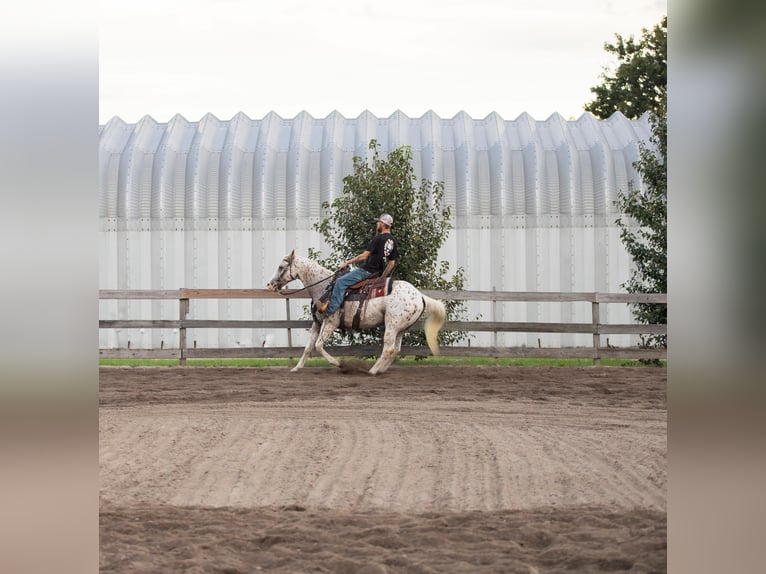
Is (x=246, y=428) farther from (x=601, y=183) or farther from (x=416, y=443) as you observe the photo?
(x=601, y=183)

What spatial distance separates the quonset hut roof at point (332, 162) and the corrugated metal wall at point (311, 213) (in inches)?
1.1

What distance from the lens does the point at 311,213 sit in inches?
770

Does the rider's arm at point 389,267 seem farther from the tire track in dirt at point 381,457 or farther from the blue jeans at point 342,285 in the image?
the tire track in dirt at point 381,457

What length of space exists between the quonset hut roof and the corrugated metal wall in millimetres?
29

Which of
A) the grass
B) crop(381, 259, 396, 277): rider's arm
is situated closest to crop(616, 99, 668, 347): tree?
the grass

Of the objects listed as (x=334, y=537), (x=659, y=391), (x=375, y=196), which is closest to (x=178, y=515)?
(x=334, y=537)

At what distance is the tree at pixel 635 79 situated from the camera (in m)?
30.9

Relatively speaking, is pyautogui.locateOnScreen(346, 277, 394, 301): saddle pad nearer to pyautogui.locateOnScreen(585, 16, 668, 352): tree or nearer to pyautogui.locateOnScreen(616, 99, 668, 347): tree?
pyautogui.locateOnScreen(585, 16, 668, 352): tree

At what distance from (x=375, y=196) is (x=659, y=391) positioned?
574cm

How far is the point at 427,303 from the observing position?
14.0 m

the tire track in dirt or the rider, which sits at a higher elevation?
the rider

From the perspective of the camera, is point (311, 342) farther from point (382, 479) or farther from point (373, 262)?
point (382, 479)

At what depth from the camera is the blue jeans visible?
46.0 feet
